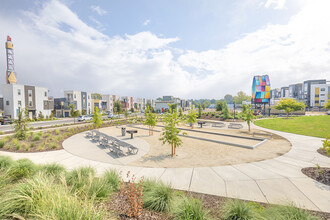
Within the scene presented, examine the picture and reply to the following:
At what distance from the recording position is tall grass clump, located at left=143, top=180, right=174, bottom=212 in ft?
13.6

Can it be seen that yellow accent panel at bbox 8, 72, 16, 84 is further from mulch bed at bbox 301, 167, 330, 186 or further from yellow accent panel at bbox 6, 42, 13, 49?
mulch bed at bbox 301, 167, 330, 186

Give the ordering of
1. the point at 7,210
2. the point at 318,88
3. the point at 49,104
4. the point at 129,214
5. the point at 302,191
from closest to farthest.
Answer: the point at 7,210 < the point at 129,214 < the point at 302,191 < the point at 49,104 < the point at 318,88

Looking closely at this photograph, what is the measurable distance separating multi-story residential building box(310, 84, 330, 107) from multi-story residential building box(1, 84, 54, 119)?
4908 inches

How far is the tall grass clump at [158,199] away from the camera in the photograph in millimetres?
4156

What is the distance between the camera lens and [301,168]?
7418 millimetres

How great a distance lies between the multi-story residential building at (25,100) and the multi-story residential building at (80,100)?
28.5 ft

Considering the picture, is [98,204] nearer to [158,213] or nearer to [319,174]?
[158,213]

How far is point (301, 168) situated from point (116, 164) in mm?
10340

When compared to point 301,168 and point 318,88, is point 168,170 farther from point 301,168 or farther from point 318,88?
point 318,88

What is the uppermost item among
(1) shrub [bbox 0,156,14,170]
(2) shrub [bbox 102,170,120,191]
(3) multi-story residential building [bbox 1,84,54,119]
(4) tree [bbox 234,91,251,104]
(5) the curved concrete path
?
(4) tree [bbox 234,91,251,104]

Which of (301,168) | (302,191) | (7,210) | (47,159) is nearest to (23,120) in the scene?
(47,159)

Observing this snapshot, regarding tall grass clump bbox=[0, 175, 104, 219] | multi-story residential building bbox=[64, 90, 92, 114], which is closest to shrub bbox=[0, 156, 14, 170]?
tall grass clump bbox=[0, 175, 104, 219]

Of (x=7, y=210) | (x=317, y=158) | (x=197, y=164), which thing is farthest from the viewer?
(x=317, y=158)

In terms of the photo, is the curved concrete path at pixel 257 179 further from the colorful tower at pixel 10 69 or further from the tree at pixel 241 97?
the tree at pixel 241 97
